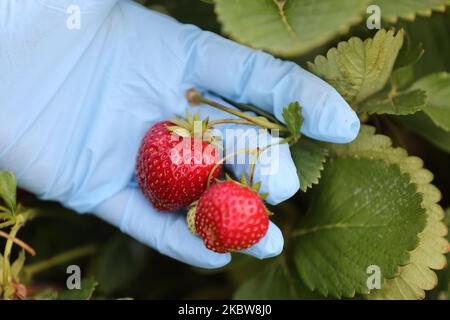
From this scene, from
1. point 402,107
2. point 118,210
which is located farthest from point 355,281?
point 118,210

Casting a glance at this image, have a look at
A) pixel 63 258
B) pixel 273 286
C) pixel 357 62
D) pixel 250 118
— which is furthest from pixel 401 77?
pixel 63 258

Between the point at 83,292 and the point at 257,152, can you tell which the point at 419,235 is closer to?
the point at 257,152

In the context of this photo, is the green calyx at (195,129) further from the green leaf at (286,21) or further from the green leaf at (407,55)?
the green leaf at (407,55)

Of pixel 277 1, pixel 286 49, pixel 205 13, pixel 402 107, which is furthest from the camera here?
pixel 205 13

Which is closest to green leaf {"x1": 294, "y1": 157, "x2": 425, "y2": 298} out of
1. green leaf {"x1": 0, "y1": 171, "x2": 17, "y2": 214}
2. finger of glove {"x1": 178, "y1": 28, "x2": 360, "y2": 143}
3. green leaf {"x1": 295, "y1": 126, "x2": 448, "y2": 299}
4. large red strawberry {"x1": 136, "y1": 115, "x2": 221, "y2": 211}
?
green leaf {"x1": 295, "y1": 126, "x2": 448, "y2": 299}

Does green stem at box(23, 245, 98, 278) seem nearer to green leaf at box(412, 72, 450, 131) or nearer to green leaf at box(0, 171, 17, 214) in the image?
green leaf at box(0, 171, 17, 214)

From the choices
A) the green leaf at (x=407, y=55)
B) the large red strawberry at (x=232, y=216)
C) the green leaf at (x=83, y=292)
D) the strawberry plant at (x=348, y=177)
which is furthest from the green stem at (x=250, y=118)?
the green leaf at (x=83, y=292)

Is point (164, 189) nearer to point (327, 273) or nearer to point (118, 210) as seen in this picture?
point (118, 210)
